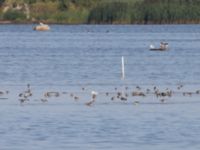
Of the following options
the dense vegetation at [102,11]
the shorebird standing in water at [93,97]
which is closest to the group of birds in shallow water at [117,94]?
the shorebird standing in water at [93,97]

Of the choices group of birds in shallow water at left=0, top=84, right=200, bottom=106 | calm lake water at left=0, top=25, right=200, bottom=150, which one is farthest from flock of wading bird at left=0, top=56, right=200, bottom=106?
calm lake water at left=0, top=25, right=200, bottom=150

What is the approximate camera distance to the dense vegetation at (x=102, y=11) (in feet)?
422

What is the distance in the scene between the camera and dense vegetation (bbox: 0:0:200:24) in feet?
422

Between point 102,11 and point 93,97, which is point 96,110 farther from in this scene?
point 102,11

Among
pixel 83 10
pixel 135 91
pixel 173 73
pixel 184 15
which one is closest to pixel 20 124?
pixel 135 91

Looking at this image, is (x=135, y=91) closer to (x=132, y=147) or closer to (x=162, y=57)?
(x=132, y=147)

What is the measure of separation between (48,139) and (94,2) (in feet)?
421

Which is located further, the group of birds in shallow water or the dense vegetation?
the dense vegetation

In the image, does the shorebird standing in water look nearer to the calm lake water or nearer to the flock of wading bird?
the flock of wading bird

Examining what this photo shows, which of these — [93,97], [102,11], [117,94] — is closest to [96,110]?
[93,97]

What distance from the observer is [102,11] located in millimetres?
134250

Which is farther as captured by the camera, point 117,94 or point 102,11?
point 102,11

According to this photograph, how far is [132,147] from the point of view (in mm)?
26828

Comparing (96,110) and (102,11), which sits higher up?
(102,11)
